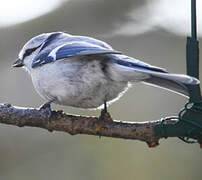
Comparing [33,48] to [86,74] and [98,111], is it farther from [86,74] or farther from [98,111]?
[98,111]

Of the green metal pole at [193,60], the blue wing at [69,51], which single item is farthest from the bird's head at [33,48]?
the green metal pole at [193,60]

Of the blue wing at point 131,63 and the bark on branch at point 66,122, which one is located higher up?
the blue wing at point 131,63

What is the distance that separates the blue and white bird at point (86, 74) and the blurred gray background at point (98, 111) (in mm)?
1862

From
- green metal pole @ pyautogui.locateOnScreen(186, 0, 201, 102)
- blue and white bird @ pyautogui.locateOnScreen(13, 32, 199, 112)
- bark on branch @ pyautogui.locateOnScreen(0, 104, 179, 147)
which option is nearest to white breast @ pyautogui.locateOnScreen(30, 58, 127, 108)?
blue and white bird @ pyautogui.locateOnScreen(13, 32, 199, 112)

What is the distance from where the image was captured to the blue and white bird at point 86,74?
2639 millimetres

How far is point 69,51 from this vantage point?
9.18 ft

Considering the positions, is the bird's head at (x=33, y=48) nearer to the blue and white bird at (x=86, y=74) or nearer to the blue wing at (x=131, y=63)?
the blue and white bird at (x=86, y=74)

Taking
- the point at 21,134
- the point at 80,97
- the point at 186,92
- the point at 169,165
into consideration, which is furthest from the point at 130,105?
the point at 186,92

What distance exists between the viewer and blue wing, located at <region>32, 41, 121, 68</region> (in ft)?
8.65

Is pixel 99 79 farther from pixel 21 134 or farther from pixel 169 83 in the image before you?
pixel 21 134

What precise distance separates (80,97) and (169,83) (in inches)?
18.0

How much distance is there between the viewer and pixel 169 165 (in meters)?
4.75

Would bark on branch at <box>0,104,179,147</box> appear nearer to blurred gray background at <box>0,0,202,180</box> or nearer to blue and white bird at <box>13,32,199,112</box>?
blue and white bird at <box>13,32,199,112</box>

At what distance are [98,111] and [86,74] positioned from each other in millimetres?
1962
